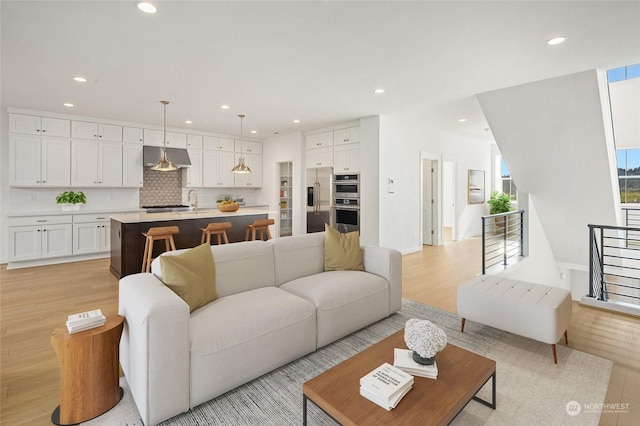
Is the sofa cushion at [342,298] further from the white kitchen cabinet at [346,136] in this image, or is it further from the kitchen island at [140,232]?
the white kitchen cabinet at [346,136]

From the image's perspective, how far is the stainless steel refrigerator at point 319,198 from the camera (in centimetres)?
685

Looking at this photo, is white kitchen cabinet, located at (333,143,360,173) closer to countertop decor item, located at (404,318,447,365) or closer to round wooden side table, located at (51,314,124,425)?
countertop decor item, located at (404,318,447,365)

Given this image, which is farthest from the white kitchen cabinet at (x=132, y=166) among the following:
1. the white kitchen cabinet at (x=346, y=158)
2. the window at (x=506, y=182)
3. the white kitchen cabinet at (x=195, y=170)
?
the window at (x=506, y=182)

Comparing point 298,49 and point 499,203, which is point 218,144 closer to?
point 298,49

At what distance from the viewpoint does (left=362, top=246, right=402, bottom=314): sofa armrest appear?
315 centimetres

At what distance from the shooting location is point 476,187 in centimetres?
882

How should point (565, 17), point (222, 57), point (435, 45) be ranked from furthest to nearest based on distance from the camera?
point (222, 57), point (435, 45), point (565, 17)

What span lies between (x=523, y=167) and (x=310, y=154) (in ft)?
13.7

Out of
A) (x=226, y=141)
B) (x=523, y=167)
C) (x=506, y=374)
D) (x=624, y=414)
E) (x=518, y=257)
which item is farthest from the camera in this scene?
(x=226, y=141)

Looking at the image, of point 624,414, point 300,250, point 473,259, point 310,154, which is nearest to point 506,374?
point 624,414

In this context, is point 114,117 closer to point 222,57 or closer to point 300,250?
point 222,57

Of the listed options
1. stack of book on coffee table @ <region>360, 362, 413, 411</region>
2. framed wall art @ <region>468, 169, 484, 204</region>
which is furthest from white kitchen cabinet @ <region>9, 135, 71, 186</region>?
framed wall art @ <region>468, 169, 484, 204</region>

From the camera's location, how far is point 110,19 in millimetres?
2541

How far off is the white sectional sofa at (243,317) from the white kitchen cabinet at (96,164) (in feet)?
15.8
